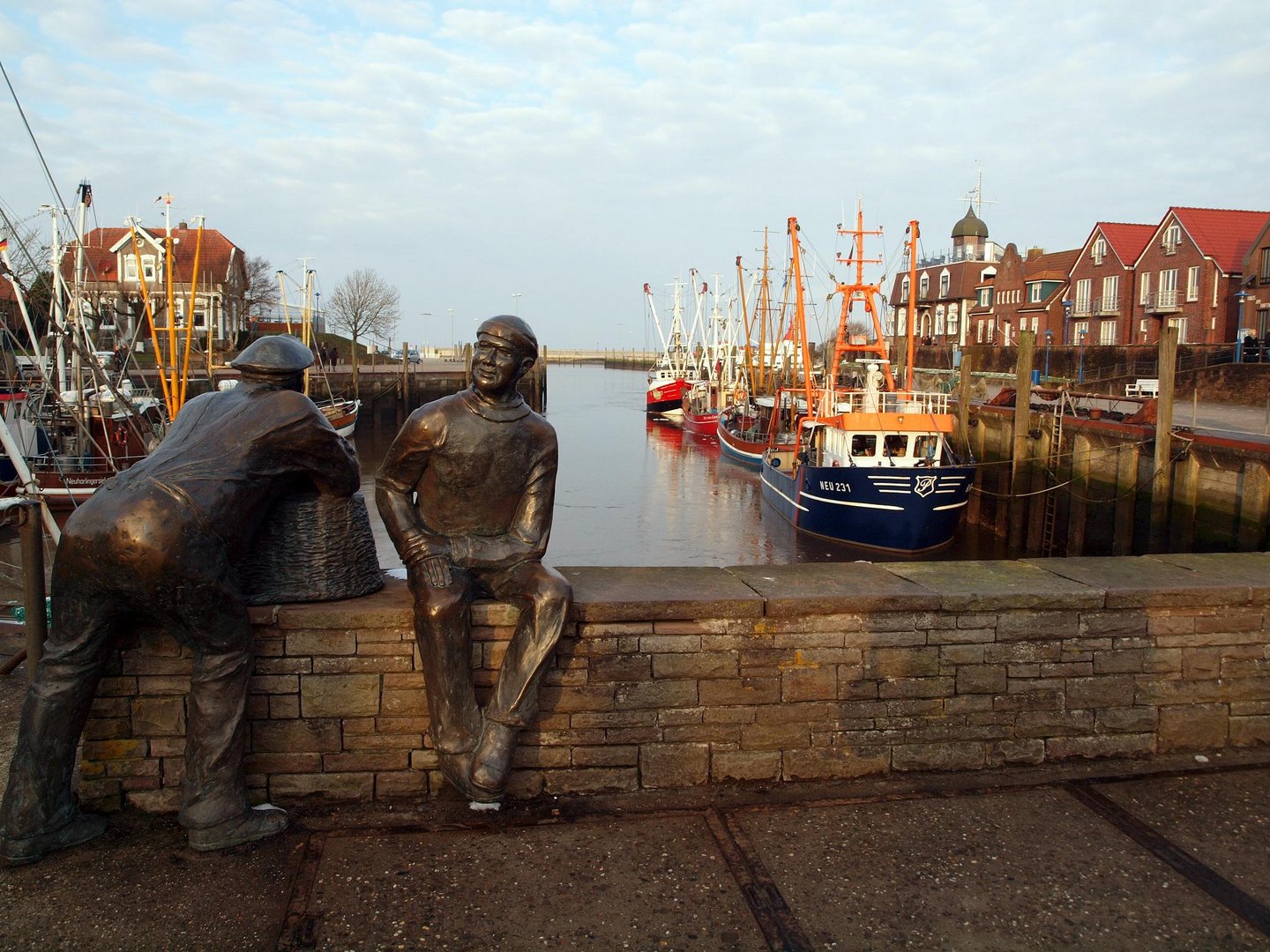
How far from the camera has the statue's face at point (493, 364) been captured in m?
3.77

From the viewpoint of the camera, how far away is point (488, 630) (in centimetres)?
377

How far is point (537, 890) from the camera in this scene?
318cm

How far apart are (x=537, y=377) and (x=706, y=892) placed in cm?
5712

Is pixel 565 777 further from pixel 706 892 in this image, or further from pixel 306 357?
pixel 306 357

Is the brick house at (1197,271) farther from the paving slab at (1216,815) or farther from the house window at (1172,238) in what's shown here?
the paving slab at (1216,815)

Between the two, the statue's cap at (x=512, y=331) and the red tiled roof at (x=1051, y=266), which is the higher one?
the red tiled roof at (x=1051, y=266)

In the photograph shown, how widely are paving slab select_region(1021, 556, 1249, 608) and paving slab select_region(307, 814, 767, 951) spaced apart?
2077mm

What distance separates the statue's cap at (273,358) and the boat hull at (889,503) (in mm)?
18128

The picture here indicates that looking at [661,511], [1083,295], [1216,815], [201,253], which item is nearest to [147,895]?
[1216,815]

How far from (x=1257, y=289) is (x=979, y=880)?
43.7 metres

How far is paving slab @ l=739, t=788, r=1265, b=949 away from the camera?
9.76 feet

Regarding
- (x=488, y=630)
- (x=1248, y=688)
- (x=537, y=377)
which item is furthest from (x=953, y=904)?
(x=537, y=377)

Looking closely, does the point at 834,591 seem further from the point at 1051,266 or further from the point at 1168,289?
the point at 1051,266

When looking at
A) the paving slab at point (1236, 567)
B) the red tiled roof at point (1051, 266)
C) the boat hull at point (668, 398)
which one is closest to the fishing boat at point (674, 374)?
the boat hull at point (668, 398)
